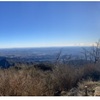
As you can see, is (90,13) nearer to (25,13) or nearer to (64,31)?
(64,31)

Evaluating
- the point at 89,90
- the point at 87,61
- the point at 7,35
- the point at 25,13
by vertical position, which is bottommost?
the point at 89,90

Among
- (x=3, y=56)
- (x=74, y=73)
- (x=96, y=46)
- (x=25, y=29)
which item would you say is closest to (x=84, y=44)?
(x=96, y=46)

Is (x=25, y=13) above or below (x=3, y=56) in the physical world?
above

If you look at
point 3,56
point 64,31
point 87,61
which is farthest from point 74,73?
point 3,56

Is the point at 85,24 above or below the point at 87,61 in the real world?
above

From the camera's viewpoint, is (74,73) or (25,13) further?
(74,73)

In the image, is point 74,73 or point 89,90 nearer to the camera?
point 89,90

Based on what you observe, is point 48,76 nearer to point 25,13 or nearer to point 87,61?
point 87,61
